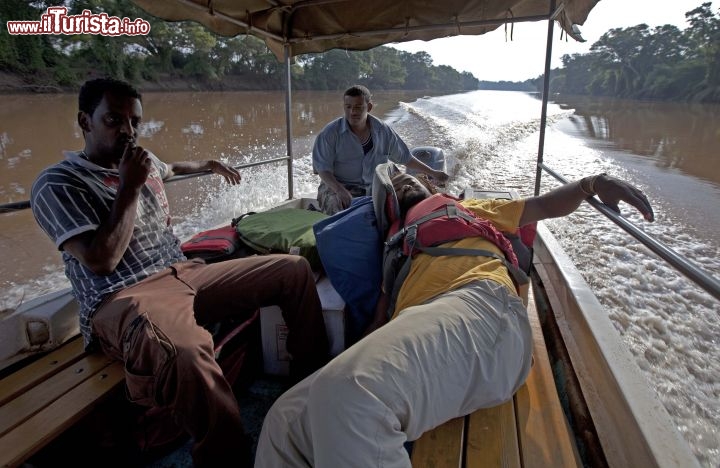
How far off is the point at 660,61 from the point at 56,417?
185ft

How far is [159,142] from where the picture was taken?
39.5 feet

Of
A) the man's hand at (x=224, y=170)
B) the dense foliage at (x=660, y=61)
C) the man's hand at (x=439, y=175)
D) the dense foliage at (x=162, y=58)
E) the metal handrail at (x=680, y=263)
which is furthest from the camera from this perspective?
the dense foliage at (x=660, y=61)

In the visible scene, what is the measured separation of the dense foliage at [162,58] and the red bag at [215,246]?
1576 cm

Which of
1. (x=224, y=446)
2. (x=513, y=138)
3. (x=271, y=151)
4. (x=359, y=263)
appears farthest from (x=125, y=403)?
(x=513, y=138)

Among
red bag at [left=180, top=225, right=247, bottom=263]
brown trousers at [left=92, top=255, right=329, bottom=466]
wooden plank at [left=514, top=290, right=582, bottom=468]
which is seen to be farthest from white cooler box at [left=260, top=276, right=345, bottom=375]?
wooden plank at [left=514, top=290, right=582, bottom=468]

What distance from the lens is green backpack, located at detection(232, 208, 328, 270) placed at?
2.26 m

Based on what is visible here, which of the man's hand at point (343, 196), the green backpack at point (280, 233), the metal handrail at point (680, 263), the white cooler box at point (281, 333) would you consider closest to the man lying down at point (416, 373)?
the metal handrail at point (680, 263)

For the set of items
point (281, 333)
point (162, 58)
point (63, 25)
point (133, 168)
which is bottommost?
point (281, 333)

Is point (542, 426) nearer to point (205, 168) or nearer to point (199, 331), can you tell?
point (199, 331)

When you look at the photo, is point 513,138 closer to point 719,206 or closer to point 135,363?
point 719,206

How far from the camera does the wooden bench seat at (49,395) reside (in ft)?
3.67

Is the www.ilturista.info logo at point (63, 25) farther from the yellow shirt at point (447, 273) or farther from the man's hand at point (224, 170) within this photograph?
the yellow shirt at point (447, 273)

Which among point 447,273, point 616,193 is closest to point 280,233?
point 447,273

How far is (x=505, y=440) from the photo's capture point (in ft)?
3.77
